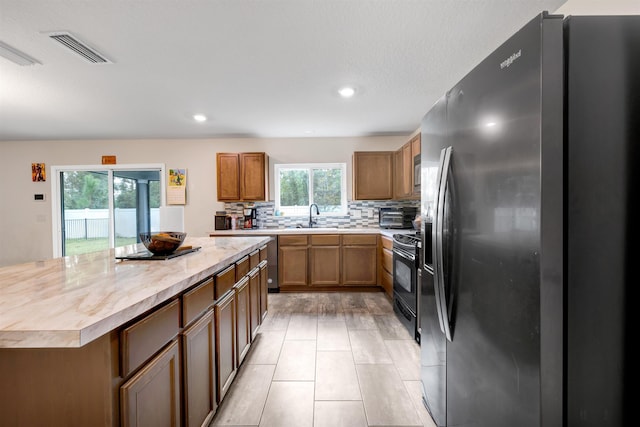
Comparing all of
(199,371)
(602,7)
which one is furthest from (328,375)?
(602,7)

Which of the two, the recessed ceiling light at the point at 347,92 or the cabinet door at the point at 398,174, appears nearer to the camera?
the recessed ceiling light at the point at 347,92

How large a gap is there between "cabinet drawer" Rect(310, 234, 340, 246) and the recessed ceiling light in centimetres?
190

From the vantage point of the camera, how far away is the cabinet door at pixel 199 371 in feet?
3.73

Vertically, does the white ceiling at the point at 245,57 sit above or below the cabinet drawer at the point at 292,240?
above

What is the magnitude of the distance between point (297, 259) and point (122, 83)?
113 inches

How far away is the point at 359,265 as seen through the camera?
3801 millimetres

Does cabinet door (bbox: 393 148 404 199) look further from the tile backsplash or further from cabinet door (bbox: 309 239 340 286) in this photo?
cabinet door (bbox: 309 239 340 286)

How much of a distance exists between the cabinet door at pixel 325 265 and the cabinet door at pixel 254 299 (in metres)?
1.46

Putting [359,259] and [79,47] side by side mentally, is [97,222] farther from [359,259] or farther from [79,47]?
[359,259]

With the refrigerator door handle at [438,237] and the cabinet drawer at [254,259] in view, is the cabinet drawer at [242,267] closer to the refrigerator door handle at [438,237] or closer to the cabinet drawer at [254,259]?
the cabinet drawer at [254,259]

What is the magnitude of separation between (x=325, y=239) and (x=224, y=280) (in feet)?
7.69

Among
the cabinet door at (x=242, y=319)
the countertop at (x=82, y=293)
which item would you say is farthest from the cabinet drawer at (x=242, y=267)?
the countertop at (x=82, y=293)

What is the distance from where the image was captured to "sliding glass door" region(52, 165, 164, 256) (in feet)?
15.0

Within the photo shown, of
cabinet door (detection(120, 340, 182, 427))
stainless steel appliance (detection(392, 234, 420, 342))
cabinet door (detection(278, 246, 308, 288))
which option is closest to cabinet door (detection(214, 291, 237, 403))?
cabinet door (detection(120, 340, 182, 427))
